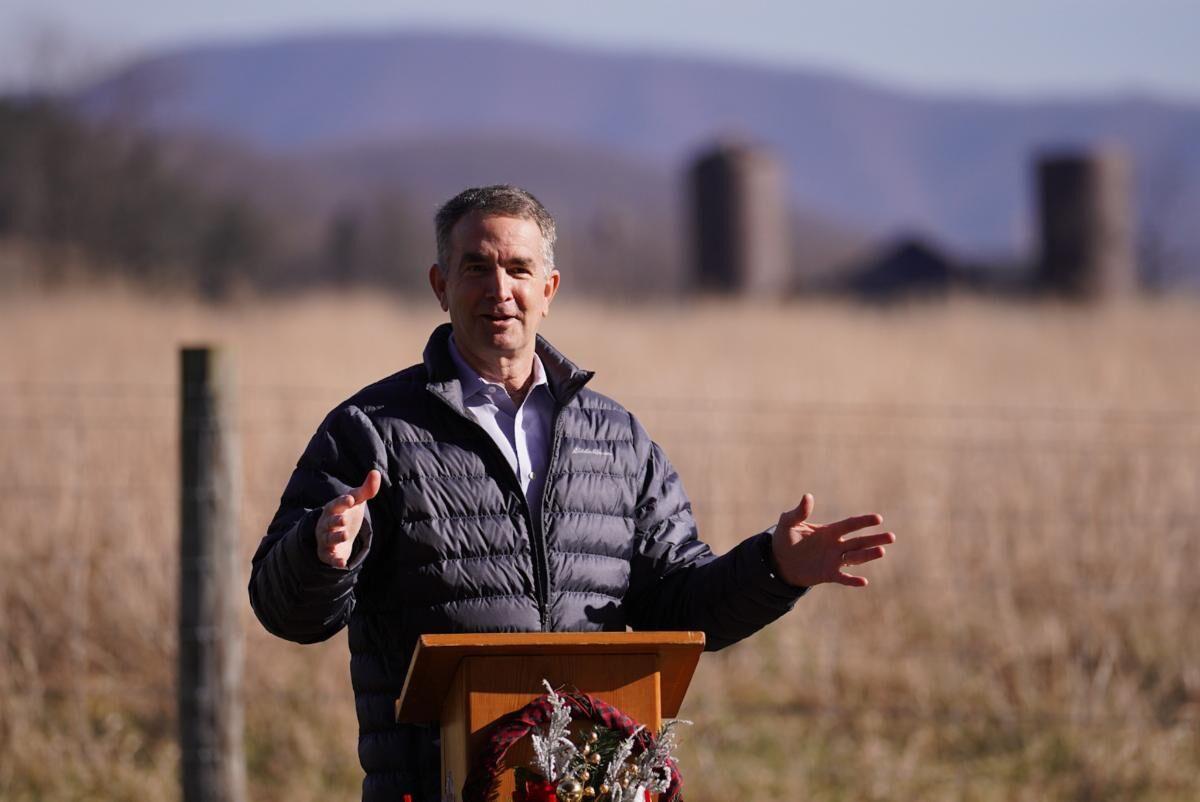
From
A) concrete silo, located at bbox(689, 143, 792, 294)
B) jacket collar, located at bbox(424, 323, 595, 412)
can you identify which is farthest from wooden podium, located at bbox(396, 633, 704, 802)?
concrete silo, located at bbox(689, 143, 792, 294)

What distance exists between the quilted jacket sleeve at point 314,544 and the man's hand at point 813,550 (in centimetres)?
70

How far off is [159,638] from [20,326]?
7530mm

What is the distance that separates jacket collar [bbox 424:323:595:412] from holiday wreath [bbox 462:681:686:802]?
0.62 m

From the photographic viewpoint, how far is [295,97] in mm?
171250

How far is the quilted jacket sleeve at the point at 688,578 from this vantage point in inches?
119

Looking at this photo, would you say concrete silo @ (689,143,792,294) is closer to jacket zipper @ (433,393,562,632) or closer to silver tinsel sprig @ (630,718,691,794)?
jacket zipper @ (433,393,562,632)

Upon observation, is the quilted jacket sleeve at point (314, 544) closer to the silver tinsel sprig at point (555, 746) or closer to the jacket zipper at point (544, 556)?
the jacket zipper at point (544, 556)

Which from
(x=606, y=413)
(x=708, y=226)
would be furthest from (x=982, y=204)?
(x=606, y=413)

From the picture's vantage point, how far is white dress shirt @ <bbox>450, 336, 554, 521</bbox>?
303 cm

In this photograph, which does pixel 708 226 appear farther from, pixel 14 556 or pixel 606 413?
pixel 606 413

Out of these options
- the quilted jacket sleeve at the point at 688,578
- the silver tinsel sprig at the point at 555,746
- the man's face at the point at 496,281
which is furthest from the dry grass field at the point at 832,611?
the silver tinsel sprig at the point at 555,746

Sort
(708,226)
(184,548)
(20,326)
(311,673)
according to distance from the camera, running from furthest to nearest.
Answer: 1. (708,226)
2. (20,326)
3. (311,673)
4. (184,548)

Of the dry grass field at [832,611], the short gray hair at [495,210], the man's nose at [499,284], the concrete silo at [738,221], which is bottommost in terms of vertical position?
the dry grass field at [832,611]

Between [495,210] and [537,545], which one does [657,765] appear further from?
[495,210]
